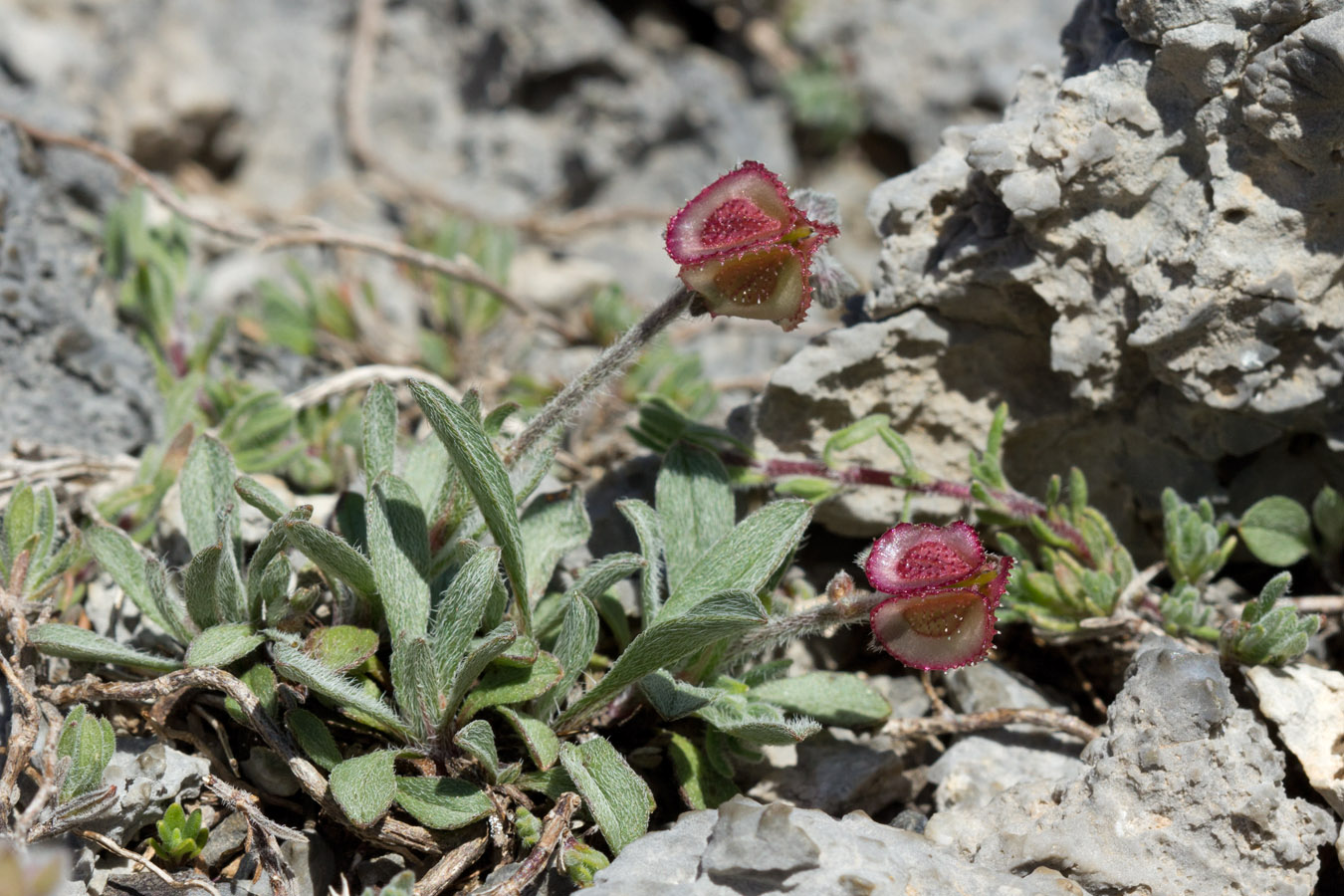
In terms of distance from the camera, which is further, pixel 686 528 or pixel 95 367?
pixel 95 367

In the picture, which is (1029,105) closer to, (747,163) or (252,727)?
(747,163)

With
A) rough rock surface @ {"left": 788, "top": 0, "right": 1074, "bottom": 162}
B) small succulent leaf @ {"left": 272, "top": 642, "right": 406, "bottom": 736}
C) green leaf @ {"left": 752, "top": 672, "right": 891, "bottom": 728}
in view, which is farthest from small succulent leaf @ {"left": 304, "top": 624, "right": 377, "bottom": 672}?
rough rock surface @ {"left": 788, "top": 0, "right": 1074, "bottom": 162}

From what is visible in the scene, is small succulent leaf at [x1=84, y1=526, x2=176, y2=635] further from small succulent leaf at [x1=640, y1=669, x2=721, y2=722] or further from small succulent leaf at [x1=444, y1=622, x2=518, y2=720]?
small succulent leaf at [x1=640, y1=669, x2=721, y2=722]

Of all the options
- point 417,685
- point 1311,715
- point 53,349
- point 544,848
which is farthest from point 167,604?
point 1311,715

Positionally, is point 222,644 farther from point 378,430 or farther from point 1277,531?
point 1277,531

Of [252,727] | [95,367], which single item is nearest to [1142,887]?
[252,727]

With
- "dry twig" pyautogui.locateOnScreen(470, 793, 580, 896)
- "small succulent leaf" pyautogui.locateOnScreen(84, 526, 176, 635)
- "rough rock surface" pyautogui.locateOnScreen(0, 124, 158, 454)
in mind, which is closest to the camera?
"dry twig" pyautogui.locateOnScreen(470, 793, 580, 896)
